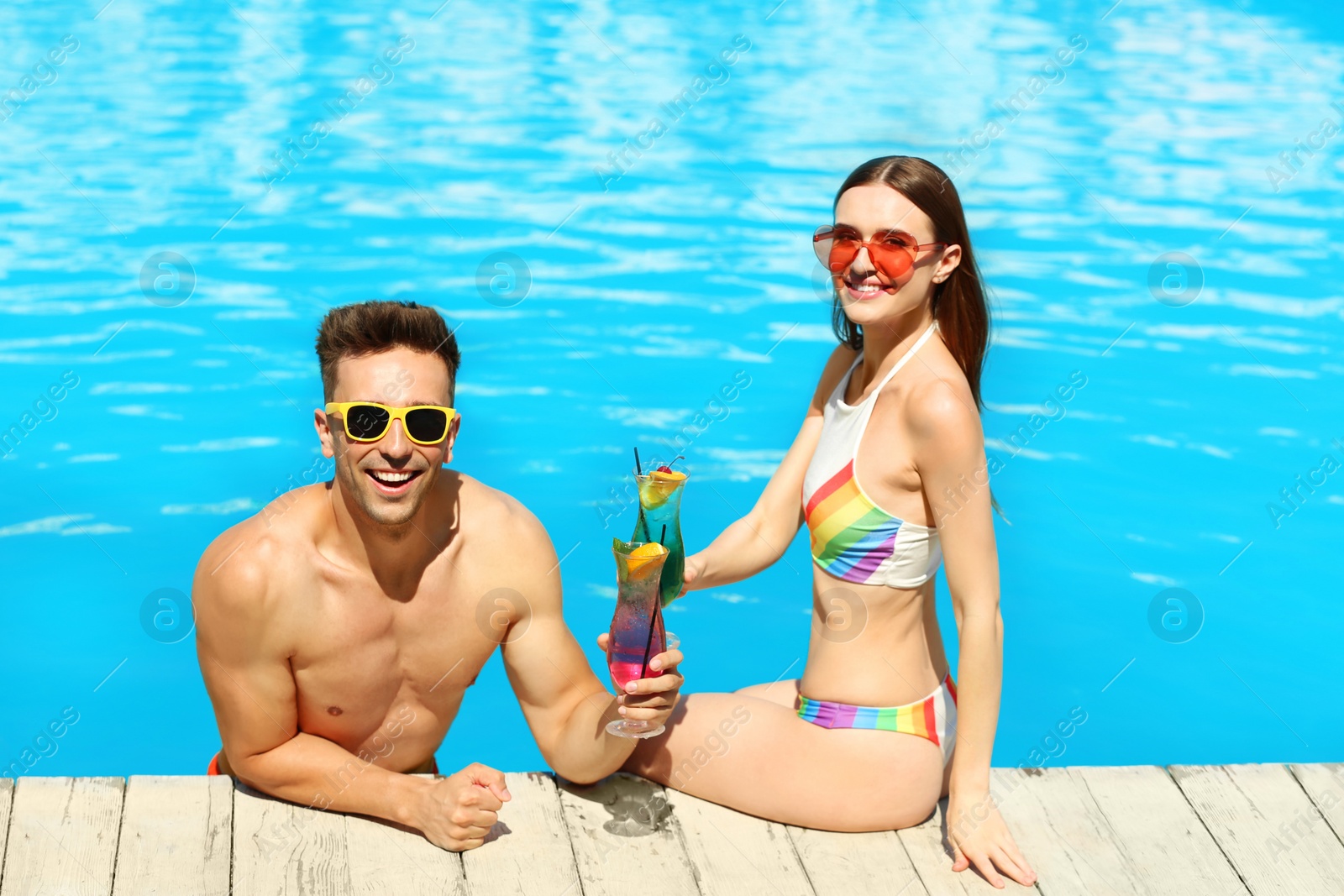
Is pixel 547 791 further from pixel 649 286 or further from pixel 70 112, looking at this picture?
pixel 70 112

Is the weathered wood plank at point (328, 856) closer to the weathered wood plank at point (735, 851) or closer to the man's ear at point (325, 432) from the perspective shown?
the weathered wood plank at point (735, 851)

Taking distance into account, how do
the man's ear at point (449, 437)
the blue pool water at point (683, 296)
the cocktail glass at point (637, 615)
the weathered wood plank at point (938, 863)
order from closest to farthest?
the cocktail glass at point (637, 615) < the weathered wood plank at point (938, 863) < the man's ear at point (449, 437) < the blue pool water at point (683, 296)

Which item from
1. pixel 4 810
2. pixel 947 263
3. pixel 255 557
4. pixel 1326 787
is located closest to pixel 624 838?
pixel 255 557

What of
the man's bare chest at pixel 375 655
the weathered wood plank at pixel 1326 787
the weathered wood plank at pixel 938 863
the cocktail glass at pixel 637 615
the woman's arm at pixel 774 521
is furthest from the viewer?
the woman's arm at pixel 774 521

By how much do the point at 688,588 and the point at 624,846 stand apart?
2.24 feet

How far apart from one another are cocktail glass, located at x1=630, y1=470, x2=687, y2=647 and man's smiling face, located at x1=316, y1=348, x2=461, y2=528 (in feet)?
1.87

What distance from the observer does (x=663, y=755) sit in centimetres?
360

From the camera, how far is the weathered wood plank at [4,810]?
3152 mm

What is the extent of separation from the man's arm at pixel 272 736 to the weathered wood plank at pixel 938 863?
3.50ft

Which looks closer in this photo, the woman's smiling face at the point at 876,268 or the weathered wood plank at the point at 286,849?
the weathered wood plank at the point at 286,849

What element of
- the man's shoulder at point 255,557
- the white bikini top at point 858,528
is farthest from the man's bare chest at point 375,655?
the white bikini top at point 858,528

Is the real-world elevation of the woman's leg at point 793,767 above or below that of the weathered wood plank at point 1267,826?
above

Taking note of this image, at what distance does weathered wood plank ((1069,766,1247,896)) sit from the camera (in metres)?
3.31

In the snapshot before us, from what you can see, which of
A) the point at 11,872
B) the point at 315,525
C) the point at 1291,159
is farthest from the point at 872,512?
the point at 1291,159
